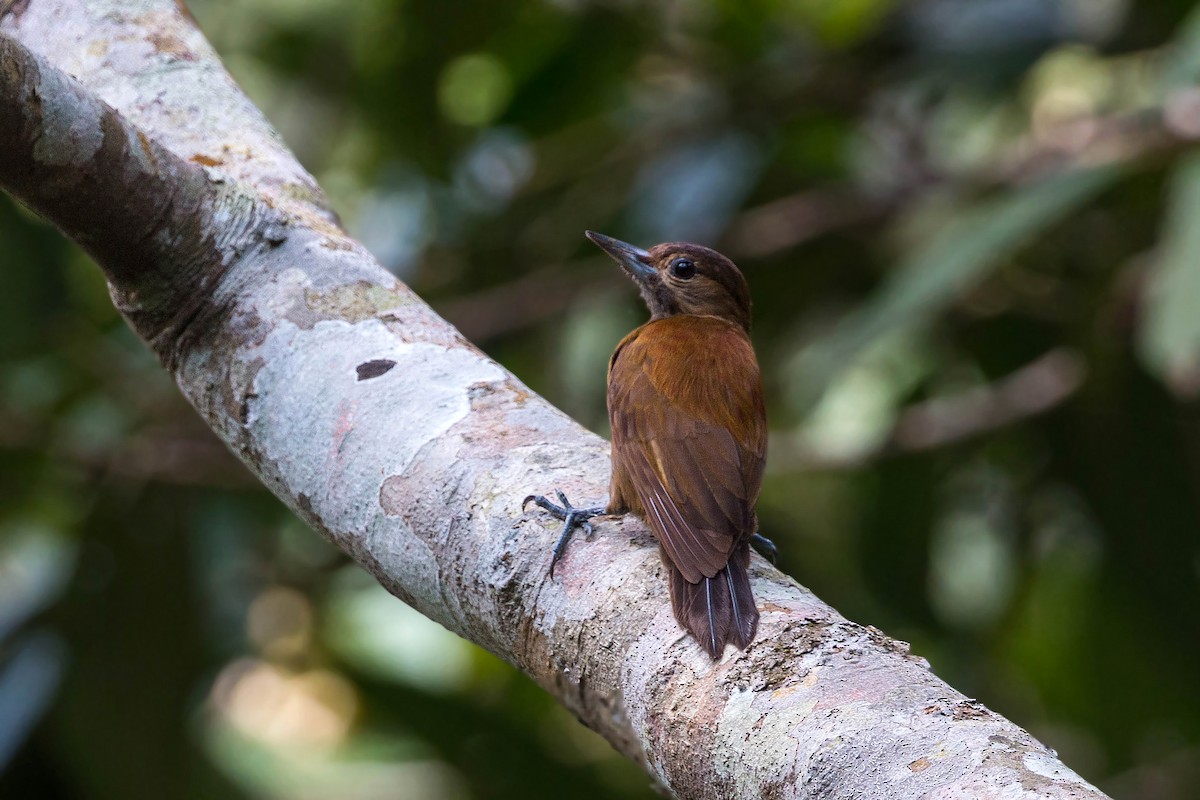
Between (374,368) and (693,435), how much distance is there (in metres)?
0.84

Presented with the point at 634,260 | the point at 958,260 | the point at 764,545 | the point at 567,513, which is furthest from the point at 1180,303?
the point at 567,513

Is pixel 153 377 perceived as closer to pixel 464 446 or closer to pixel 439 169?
pixel 439 169

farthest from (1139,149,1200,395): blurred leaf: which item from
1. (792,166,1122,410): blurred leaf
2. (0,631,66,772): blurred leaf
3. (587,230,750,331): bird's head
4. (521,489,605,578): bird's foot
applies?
(0,631,66,772): blurred leaf

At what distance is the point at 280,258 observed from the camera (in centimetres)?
191

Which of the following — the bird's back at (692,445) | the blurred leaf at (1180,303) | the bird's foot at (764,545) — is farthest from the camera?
the blurred leaf at (1180,303)

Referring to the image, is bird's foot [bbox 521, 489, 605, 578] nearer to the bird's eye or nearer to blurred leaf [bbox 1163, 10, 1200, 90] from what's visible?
the bird's eye

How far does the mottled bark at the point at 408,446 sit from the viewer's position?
1.16 metres

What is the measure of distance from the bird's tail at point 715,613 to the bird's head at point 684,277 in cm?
198

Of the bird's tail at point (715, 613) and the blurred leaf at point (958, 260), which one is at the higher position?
the bird's tail at point (715, 613)

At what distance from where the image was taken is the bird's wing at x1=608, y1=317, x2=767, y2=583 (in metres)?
2.01

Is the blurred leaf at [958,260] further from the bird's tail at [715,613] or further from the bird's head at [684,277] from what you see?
the bird's tail at [715,613]

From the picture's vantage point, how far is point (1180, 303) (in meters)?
2.69

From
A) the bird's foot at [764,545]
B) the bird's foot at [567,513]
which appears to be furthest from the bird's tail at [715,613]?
the bird's foot at [764,545]

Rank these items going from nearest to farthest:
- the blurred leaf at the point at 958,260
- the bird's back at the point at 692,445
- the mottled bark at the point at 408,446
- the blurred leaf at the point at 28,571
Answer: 1. the mottled bark at the point at 408,446
2. the bird's back at the point at 692,445
3. the blurred leaf at the point at 958,260
4. the blurred leaf at the point at 28,571
